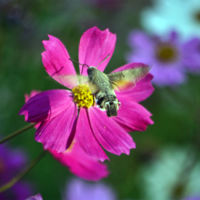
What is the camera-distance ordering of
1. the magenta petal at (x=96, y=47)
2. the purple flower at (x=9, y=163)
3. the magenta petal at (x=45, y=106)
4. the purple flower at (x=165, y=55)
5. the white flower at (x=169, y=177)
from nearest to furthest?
1. the magenta petal at (x=45, y=106)
2. the magenta petal at (x=96, y=47)
3. the purple flower at (x=9, y=163)
4. the purple flower at (x=165, y=55)
5. the white flower at (x=169, y=177)

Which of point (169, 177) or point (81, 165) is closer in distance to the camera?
point (81, 165)

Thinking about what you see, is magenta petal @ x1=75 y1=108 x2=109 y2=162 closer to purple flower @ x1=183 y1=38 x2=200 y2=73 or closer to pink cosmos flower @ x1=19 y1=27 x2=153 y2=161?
pink cosmos flower @ x1=19 y1=27 x2=153 y2=161

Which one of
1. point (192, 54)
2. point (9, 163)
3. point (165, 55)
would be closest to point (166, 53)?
point (165, 55)

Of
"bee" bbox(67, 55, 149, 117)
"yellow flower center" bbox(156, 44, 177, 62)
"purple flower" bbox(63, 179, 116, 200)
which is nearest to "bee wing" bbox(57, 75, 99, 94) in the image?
"bee" bbox(67, 55, 149, 117)

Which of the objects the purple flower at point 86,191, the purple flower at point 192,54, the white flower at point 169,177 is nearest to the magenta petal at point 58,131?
the purple flower at point 86,191

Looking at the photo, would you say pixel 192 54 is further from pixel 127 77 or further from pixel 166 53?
Result: pixel 127 77

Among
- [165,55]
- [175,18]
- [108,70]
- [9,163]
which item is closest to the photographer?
[9,163]

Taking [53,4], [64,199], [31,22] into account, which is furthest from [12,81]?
[64,199]

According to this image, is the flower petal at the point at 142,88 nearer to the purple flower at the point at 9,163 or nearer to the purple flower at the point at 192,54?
the purple flower at the point at 9,163
